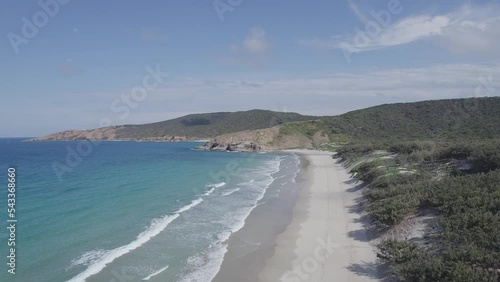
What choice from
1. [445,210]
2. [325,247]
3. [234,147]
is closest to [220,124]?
[234,147]

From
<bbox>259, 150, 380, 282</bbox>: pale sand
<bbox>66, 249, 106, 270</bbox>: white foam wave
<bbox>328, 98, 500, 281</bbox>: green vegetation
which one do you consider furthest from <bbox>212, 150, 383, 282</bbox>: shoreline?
<bbox>66, 249, 106, 270</bbox>: white foam wave

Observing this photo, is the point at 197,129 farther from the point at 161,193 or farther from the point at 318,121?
the point at 161,193

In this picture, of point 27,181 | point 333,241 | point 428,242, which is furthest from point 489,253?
point 27,181

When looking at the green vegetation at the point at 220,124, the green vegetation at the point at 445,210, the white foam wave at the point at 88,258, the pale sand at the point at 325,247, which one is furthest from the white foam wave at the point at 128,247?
the green vegetation at the point at 220,124

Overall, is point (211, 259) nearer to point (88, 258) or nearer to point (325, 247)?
point (325, 247)

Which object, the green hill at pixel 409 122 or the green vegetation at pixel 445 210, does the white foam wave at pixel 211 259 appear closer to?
the green vegetation at pixel 445 210
